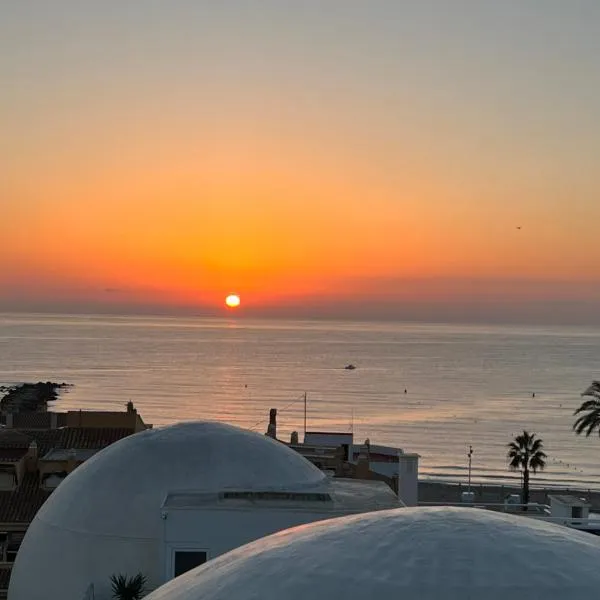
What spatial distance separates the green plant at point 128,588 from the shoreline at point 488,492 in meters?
40.6

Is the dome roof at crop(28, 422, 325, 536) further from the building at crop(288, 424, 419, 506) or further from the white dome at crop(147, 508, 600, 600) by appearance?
the white dome at crop(147, 508, 600, 600)

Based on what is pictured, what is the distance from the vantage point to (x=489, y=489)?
61500 mm

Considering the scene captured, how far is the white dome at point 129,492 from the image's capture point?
55.8ft

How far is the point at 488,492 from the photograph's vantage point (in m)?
59.9

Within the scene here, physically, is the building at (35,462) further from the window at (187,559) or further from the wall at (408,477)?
the wall at (408,477)

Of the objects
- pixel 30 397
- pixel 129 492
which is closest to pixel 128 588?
pixel 129 492

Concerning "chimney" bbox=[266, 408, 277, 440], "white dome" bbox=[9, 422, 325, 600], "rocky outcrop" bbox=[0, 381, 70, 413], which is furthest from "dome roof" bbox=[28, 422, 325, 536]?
"rocky outcrop" bbox=[0, 381, 70, 413]

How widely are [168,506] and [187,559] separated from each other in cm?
105

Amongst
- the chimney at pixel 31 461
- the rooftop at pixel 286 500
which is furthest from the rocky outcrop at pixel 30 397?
the rooftop at pixel 286 500

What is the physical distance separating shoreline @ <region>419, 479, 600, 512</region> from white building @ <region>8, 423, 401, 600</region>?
37508 mm

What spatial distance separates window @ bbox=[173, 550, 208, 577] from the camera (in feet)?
49.4

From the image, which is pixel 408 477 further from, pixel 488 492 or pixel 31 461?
pixel 488 492

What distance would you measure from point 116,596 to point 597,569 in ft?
33.9

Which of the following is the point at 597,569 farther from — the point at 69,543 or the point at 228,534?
the point at 69,543
